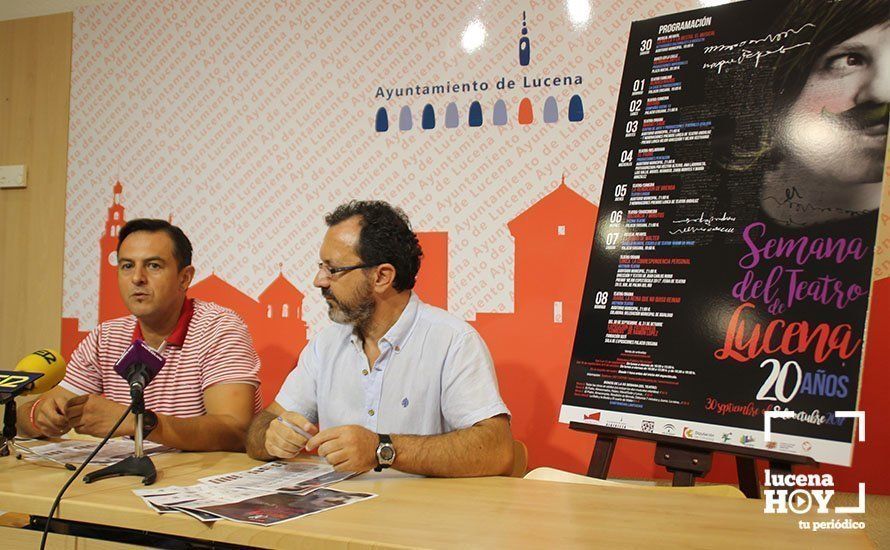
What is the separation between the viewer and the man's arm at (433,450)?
1.61 m

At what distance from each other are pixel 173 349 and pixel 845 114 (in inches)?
82.6

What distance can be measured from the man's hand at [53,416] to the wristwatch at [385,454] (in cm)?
83

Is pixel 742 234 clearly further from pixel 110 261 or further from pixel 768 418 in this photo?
pixel 110 261

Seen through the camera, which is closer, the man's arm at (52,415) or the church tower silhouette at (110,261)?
the man's arm at (52,415)

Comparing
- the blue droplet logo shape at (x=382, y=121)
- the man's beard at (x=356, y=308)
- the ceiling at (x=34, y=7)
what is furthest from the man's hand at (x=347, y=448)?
the ceiling at (x=34, y=7)

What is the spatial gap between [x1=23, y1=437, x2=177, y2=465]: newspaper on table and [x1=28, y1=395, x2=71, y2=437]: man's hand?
0.06 metres

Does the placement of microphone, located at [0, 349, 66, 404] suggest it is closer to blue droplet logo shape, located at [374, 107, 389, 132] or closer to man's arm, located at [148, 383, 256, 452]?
man's arm, located at [148, 383, 256, 452]

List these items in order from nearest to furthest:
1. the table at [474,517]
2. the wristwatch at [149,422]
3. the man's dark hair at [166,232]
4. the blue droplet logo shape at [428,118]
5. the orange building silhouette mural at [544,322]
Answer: the table at [474,517]
the wristwatch at [149,422]
the man's dark hair at [166,232]
the orange building silhouette mural at [544,322]
the blue droplet logo shape at [428,118]

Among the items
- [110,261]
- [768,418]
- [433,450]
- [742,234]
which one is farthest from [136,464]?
[110,261]

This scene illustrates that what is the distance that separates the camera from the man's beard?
Result: 7.07 feet

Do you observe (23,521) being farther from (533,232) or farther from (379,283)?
(533,232)

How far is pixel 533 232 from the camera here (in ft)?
9.45

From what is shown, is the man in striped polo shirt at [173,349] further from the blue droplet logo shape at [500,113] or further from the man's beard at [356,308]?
the blue droplet logo shape at [500,113]

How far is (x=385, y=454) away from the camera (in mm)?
1665
